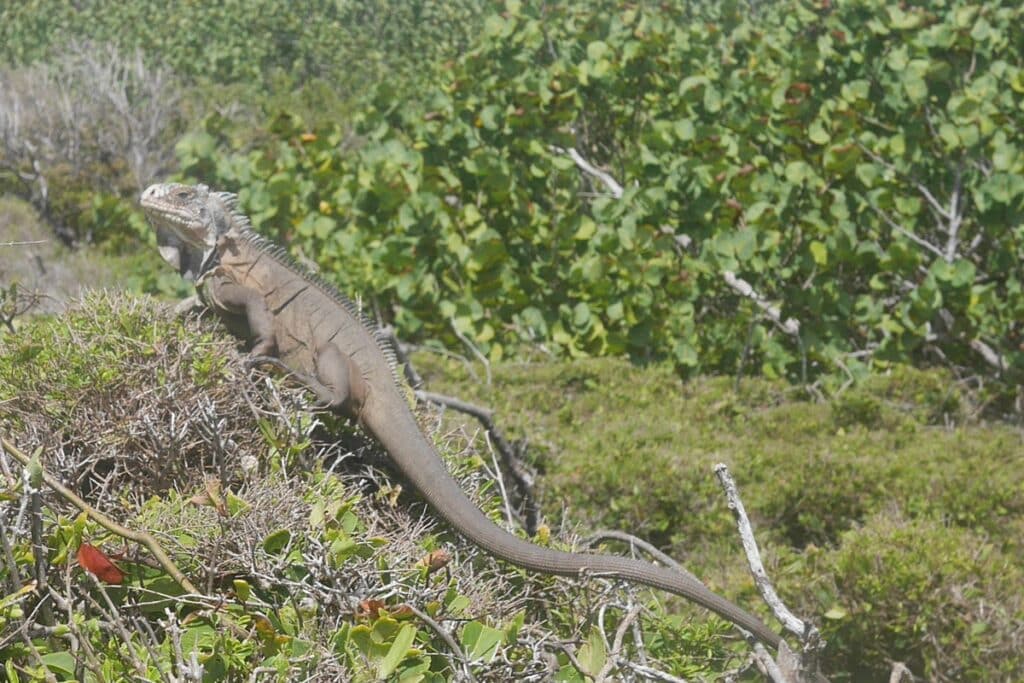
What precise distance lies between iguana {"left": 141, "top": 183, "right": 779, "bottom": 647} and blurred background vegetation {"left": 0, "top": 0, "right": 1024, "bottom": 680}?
73.3 inches

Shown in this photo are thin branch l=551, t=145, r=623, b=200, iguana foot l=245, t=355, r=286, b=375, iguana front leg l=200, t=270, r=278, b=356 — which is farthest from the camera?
thin branch l=551, t=145, r=623, b=200

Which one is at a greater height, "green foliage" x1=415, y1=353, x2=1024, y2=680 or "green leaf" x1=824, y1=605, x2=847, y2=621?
"green leaf" x1=824, y1=605, x2=847, y2=621

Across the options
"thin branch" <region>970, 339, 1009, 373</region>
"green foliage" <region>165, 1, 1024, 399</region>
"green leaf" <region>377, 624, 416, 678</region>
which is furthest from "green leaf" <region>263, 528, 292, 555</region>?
"thin branch" <region>970, 339, 1009, 373</region>

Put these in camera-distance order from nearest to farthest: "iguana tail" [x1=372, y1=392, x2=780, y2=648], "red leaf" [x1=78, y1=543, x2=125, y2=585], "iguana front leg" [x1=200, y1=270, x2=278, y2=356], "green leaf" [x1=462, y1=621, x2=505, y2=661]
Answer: "red leaf" [x1=78, y1=543, x2=125, y2=585]
"green leaf" [x1=462, y1=621, x2=505, y2=661]
"iguana tail" [x1=372, y1=392, x2=780, y2=648]
"iguana front leg" [x1=200, y1=270, x2=278, y2=356]

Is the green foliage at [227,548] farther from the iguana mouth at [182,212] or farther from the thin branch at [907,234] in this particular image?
the thin branch at [907,234]

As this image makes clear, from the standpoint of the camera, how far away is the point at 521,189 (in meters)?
7.88

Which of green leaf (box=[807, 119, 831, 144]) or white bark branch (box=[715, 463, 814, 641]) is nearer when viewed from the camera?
white bark branch (box=[715, 463, 814, 641])

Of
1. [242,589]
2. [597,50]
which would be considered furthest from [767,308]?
[242,589]

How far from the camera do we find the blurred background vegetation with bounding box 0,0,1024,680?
225 inches

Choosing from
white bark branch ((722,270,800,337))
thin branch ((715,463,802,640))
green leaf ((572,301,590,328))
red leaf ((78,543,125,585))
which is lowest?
green leaf ((572,301,590,328))

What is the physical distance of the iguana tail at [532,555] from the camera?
2.49 metres

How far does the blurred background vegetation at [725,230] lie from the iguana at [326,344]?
6.11ft

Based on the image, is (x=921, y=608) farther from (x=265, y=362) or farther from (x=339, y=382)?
(x=265, y=362)

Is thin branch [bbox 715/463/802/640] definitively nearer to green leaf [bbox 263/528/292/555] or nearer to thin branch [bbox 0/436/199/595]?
green leaf [bbox 263/528/292/555]
